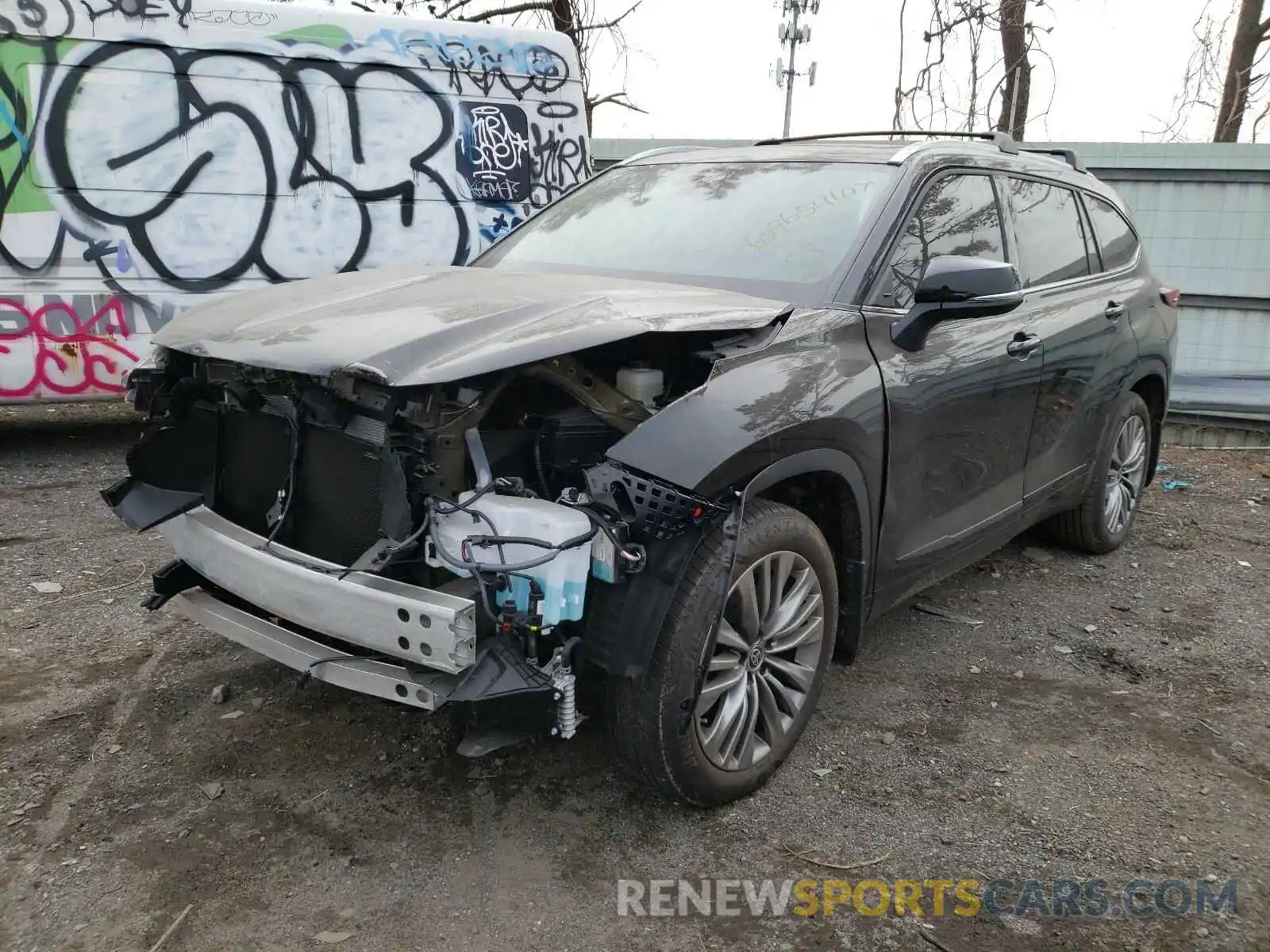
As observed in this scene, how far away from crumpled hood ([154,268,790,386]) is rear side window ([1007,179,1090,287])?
1525mm

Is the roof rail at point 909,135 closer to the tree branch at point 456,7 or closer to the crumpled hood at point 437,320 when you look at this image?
the crumpled hood at point 437,320

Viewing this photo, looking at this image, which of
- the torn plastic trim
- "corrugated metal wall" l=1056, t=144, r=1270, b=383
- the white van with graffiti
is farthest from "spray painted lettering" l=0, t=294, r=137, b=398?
"corrugated metal wall" l=1056, t=144, r=1270, b=383

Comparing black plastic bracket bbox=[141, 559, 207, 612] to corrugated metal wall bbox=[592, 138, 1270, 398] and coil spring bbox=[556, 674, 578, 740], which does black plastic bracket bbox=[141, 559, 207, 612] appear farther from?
corrugated metal wall bbox=[592, 138, 1270, 398]

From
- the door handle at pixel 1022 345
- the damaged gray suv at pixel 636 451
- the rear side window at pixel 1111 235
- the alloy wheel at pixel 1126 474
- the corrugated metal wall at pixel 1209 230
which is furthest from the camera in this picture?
the corrugated metal wall at pixel 1209 230

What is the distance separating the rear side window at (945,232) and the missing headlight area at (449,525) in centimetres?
89

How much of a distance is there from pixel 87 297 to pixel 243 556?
461cm

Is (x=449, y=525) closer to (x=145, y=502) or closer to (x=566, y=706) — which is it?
(x=566, y=706)

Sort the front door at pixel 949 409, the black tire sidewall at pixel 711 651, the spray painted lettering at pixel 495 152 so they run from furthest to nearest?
the spray painted lettering at pixel 495 152, the front door at pixel 949 409, the black tire sidewall at pixel 711 651

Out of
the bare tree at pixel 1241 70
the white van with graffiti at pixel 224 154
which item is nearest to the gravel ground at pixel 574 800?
the white van with graffiti at pixel 224 154

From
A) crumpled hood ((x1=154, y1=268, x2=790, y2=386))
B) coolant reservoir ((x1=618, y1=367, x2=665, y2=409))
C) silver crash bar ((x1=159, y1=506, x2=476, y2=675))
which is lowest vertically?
silver crash bar ((x1=159, y1=506, x2=476, y2=675))

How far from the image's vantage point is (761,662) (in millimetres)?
2781

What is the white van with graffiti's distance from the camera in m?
6.05

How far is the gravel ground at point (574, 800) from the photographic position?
2346 millimetres

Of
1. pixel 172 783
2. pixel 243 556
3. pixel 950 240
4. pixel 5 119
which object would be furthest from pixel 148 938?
pixel 5 119
